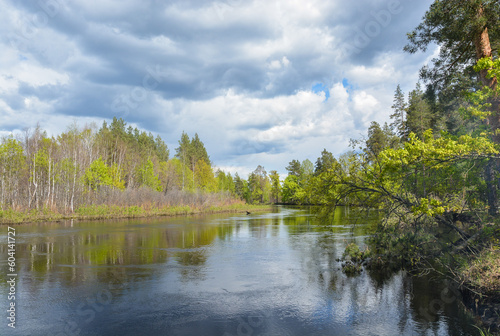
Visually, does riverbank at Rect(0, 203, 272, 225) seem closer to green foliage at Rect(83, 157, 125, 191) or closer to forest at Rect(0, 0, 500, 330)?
forest at Rect(0, 0, 500, 330)

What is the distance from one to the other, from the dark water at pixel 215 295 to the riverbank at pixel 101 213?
15.2 metres

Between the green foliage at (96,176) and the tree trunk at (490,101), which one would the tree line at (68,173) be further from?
the tree trunk at (490,101)

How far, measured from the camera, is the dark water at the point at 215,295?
341 inches

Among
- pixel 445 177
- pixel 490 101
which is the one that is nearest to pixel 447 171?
pixel 445 177

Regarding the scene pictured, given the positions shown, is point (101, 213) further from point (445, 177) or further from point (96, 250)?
point (445, 177)

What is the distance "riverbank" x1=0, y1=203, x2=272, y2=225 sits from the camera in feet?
103

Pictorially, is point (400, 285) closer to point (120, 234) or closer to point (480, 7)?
point (480, 7)

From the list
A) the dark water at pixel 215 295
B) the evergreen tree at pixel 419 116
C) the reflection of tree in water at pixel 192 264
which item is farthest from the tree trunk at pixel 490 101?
the evergreen tree at pixel 419 116

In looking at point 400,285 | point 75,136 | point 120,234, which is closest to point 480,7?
point 400,285

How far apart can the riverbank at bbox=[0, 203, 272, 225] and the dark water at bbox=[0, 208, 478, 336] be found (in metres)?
15.2

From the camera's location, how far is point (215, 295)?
11.1m

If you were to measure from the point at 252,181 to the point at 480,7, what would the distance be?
303 ft

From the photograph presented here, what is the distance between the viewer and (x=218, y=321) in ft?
29.4

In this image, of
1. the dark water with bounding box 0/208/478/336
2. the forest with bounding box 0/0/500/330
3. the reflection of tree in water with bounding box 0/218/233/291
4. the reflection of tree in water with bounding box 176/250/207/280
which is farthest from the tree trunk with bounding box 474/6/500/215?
the reflection of tree in water with bounding box 0/218/233/291
